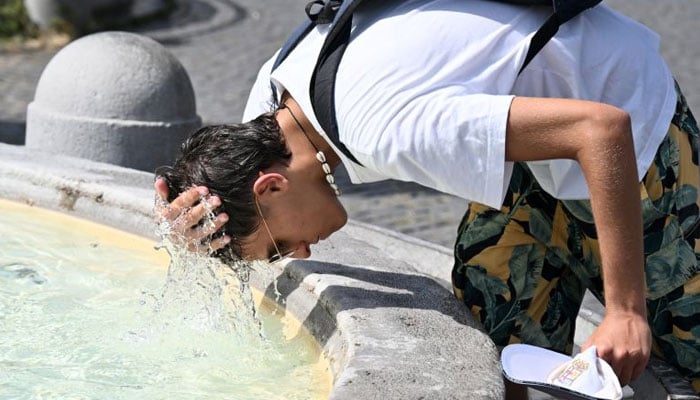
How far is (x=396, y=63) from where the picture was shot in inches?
94.0

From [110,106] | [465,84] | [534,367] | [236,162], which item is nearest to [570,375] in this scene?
[534,367]

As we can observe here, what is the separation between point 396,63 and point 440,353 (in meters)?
0.66

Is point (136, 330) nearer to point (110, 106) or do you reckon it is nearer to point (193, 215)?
point (193, 215)

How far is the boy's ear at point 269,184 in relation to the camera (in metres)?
2.67

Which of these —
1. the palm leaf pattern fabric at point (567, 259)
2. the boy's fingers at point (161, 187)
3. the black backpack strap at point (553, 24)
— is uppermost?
the black backpack strap at point (553, 24)

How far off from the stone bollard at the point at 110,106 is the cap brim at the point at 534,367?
3012 millimetres

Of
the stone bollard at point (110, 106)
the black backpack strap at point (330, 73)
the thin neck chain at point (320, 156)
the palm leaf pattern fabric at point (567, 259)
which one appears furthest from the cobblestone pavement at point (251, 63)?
the black backpack strap at point (330, 73)

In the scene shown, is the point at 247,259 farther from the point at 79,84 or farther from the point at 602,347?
the point at 79,84

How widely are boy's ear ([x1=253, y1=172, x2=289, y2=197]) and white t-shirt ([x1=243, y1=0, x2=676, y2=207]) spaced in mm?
159

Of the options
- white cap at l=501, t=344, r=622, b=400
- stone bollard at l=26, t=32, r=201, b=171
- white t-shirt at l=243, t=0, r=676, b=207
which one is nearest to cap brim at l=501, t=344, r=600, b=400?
white cap at l=501, t=344, r=622, b=400

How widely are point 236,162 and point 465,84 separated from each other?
1.89 feet

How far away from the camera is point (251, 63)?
9.09 metres

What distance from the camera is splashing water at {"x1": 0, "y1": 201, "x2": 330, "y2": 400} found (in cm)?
282

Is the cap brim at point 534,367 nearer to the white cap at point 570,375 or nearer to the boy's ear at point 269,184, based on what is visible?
the white cap at point 570,375
